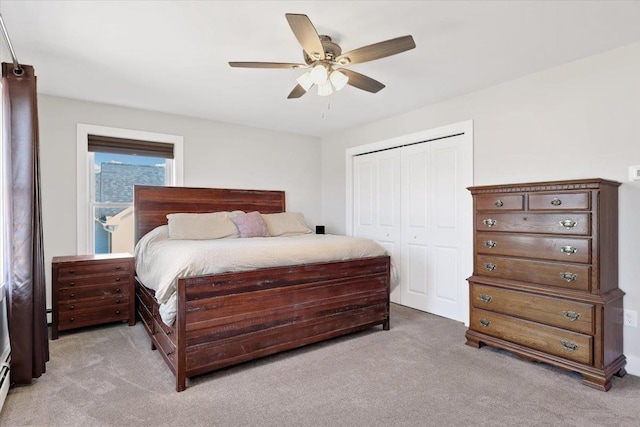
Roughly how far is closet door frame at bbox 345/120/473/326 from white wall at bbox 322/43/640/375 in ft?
0.25

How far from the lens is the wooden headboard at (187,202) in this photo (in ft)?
13.1

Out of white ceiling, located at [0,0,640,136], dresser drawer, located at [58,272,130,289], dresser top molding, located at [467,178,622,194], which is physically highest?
white ceiling, located at [0,0,640,136]

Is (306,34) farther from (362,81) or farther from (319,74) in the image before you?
(362,81)

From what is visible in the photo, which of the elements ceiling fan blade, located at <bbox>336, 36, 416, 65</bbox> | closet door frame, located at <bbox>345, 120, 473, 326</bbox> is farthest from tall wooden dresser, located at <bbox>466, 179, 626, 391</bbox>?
ceiling fan blade, located at <bbox>336, 36, 416, 65</bbox>

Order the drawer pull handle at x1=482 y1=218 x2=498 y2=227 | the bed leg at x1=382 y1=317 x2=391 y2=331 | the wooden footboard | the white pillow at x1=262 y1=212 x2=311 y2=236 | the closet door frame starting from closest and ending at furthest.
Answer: the wooden footboard → the drawer pull handle at x1=482 y1=218 x2=498 y2=227 → the bed leg at x1=382 y1=317 x2=391 y2=331 → the closet door frame → the white pillow at x1=262 y1=212 x2=311 y2=236

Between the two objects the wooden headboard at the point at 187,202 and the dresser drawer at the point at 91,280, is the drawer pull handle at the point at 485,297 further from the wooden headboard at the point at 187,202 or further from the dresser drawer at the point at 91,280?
the dresser drawer at the point at 91,280

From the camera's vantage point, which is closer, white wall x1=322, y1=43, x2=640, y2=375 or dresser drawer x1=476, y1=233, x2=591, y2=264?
dresser drawer x1=476, y1=233, x2=591, y2=264

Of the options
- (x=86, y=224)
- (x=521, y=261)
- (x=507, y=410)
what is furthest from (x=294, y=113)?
(x=507, y=410)

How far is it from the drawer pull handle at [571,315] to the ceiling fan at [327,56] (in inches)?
81.6

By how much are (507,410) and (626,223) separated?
1636mm

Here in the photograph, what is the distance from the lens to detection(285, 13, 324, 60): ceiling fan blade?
69.1 inches

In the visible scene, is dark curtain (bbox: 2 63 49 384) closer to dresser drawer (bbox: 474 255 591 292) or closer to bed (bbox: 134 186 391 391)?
bed (bbox: 134 186 391 391)

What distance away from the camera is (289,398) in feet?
7.14

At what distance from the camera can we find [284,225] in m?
→ 4.33
